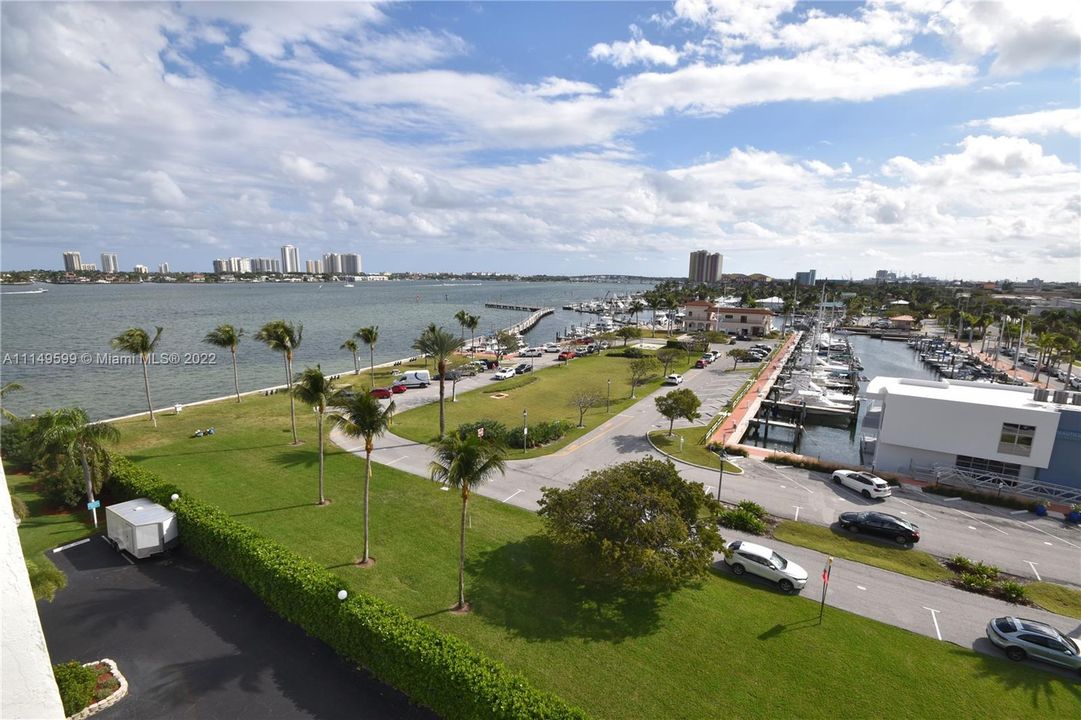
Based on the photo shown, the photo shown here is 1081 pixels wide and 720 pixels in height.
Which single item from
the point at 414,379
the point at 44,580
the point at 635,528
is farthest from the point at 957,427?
the point at 44,580

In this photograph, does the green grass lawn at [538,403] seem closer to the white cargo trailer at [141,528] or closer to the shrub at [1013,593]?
the white cargo trailer at [141,528]

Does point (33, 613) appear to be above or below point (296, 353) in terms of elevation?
above

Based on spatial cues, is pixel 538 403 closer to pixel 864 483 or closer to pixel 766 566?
pixel 864 483

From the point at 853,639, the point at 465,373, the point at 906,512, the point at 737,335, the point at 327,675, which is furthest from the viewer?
the point at 737,335

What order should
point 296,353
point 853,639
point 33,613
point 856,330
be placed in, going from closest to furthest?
point 33,613
point 853,639
point 296,353
point 856,330

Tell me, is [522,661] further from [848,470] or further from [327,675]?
[848,470]

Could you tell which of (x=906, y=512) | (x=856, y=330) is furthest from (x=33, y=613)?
(x=856, y=330)

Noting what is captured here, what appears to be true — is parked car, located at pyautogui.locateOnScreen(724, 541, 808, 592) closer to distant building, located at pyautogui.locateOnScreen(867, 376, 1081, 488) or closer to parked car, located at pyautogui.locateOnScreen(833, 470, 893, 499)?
parked car, located at pyautogui.locateOnScreen(833, 470, 893, 499)

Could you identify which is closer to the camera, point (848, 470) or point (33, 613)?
point (33, 613)
